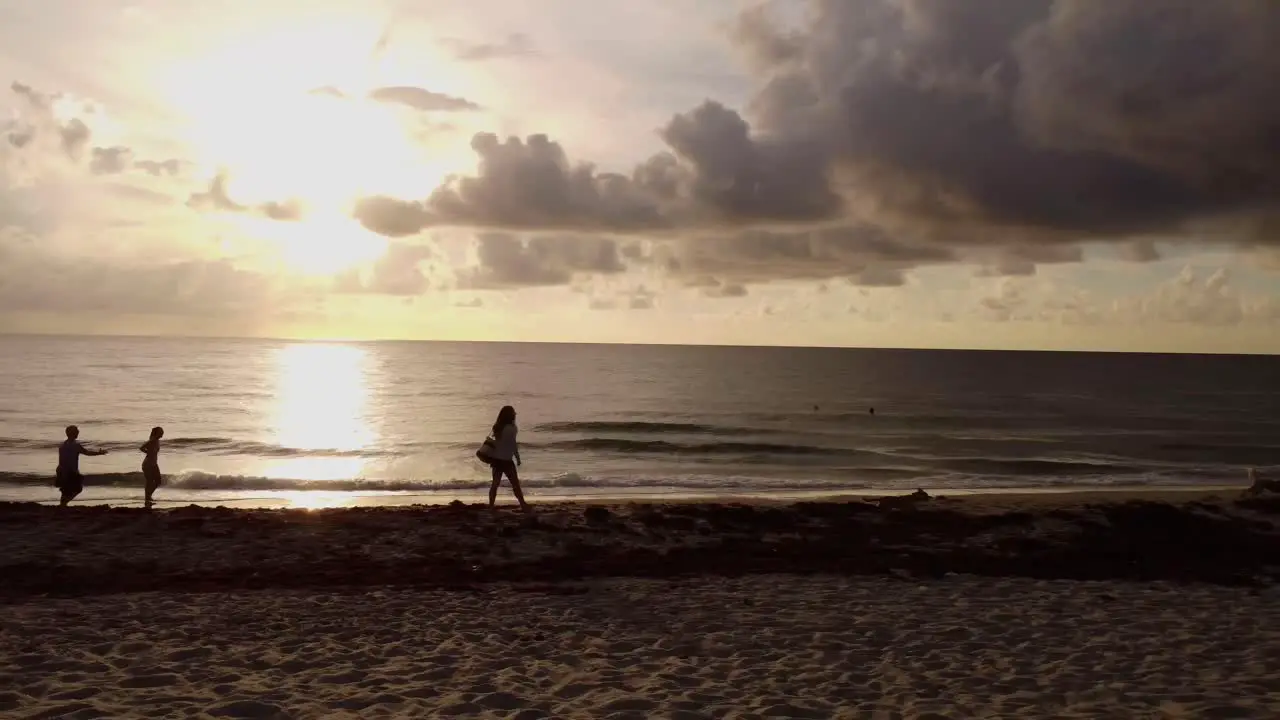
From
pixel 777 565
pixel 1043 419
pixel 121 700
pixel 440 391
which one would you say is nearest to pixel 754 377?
pixel 440 391

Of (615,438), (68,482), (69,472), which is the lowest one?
(615,438)

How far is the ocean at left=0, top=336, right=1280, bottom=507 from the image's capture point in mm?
27141

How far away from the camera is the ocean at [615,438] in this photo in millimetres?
27141

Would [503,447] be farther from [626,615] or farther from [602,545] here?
[626,615]

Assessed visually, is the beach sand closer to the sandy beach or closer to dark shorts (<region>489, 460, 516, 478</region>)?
the sandy beach

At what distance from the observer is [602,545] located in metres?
13.9

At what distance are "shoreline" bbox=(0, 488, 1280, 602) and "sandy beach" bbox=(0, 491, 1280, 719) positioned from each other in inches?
2.9

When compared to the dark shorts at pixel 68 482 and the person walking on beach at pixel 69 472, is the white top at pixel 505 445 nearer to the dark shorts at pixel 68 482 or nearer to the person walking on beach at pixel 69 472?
the person walking on beach at pixel 69 472

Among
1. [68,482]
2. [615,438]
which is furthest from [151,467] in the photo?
[615,438]

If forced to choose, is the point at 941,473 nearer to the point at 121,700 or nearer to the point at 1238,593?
the point at 1238,593

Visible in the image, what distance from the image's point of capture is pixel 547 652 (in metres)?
8.38

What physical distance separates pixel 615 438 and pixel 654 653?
3600 centimetres

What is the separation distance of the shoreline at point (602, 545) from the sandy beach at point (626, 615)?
0.24 ft

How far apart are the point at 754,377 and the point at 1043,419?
55391 mm
